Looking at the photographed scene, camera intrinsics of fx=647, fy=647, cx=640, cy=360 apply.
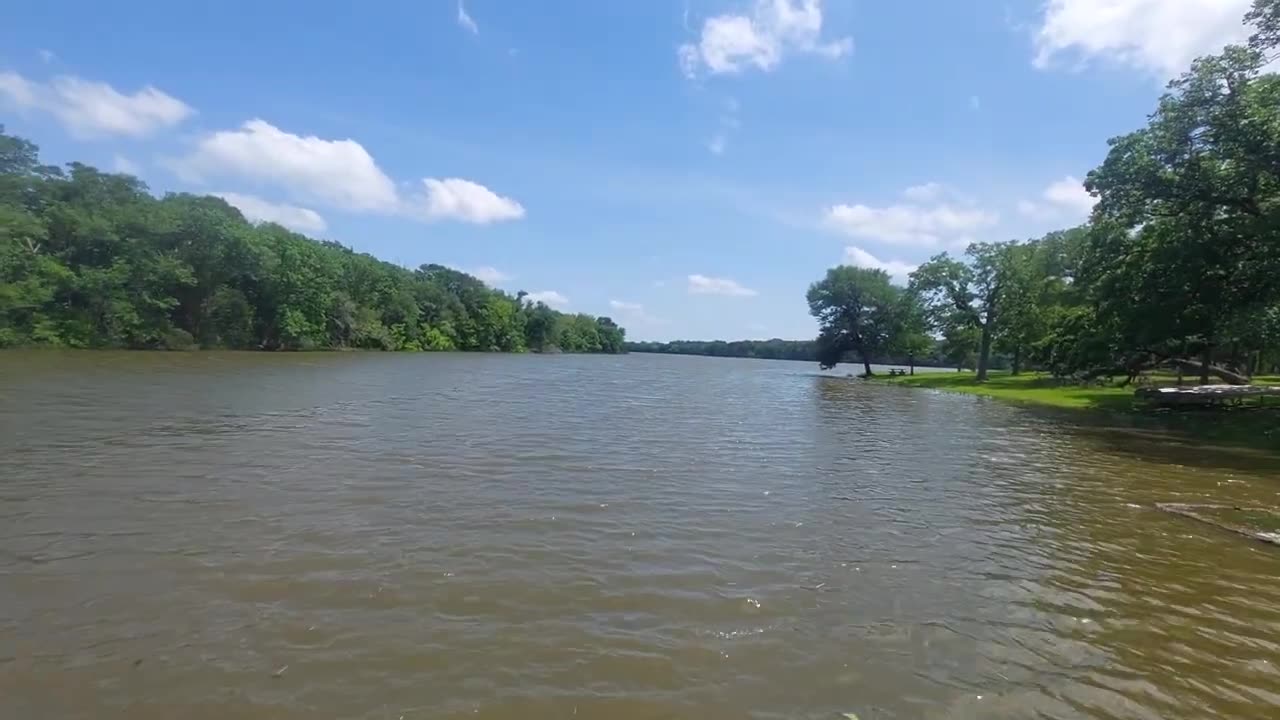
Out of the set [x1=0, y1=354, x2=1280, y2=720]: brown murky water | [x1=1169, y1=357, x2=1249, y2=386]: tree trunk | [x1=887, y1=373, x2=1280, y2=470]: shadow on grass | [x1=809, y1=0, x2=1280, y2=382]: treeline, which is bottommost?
[x1=0, y1=354, x2=1280, y2=720]: brown murky water

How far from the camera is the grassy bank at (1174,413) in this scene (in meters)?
22.4

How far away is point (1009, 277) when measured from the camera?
62188 millimetres

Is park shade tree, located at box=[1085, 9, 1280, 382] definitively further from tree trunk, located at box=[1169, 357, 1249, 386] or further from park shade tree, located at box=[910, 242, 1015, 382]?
park shade tree, located at box=[910, 242, 1015, 382]

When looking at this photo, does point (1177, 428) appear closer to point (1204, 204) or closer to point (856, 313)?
point (1204, 204)

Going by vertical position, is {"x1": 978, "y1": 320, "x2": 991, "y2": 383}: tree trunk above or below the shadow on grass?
above

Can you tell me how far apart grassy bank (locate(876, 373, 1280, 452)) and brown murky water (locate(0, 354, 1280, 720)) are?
28.0ft

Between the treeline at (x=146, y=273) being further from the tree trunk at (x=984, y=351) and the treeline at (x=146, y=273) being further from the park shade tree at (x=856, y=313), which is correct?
the tree trunk at (x=984, y=351)

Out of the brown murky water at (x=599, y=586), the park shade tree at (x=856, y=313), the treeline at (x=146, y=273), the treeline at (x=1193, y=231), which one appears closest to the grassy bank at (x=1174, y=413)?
the treeline at (x=1193, y=231)

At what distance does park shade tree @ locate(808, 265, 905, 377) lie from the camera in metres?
87.6

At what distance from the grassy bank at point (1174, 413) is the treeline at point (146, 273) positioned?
7451cm

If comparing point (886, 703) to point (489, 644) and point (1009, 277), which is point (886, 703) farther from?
point (1009, 277)

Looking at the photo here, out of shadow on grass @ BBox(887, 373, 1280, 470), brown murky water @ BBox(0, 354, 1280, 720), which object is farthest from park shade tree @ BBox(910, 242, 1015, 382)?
brown murky water @ BBox(0, 354, 1280, 720)

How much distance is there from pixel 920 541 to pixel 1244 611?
3.38 meters

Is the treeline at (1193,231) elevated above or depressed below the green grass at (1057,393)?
above
